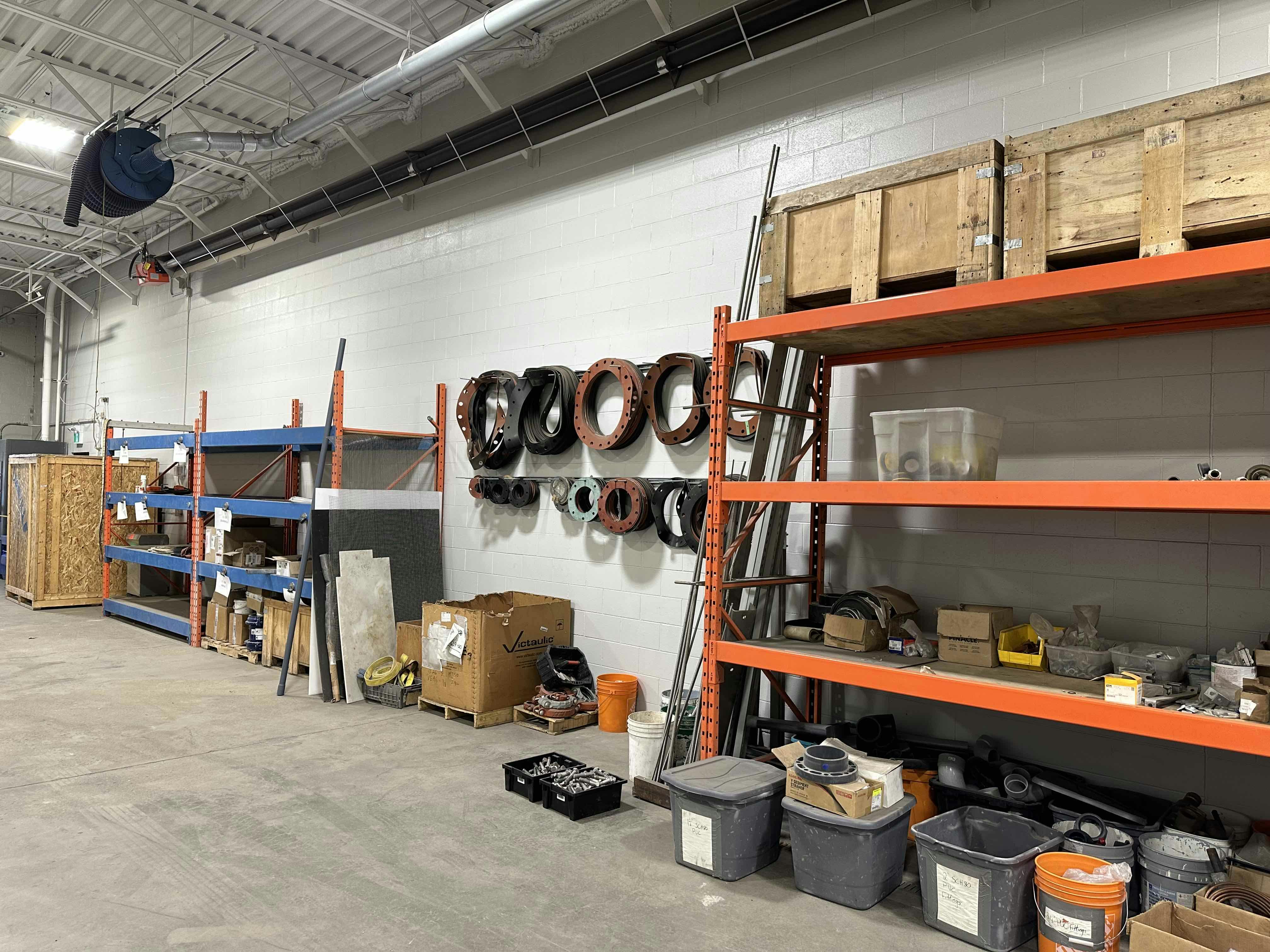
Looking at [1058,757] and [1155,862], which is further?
[1058,757]

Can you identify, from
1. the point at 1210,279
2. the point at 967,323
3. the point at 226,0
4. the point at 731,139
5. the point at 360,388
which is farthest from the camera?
the point at 360,388

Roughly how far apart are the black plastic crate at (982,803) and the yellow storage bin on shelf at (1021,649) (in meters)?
0.48

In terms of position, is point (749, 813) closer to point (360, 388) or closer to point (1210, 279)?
point (1210, 279)

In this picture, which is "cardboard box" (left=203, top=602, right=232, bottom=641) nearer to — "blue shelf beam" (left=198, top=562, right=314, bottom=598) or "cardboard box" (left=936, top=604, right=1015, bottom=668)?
"blue shelf beam" (left=198, top=562, right=314, bottom=598)

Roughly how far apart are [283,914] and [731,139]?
420 cm

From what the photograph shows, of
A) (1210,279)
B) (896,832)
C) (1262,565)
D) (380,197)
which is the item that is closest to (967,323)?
(1210,279)

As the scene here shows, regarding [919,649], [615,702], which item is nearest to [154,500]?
[615,702]

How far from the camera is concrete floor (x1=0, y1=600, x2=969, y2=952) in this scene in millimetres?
2613

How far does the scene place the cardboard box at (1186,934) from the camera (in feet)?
7.24

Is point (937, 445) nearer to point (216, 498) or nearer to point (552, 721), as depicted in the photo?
point (552, 721)

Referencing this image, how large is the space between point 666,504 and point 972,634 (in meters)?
2.05

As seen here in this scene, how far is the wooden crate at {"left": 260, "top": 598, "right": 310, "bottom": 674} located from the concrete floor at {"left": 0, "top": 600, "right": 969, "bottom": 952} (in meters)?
1.14

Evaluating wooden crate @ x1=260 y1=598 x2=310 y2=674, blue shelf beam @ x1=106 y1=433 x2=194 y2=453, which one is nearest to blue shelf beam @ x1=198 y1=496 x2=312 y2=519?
wooden crate @ x1=260 y1=598 x2=310 y2=674

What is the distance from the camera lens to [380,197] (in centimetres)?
679
